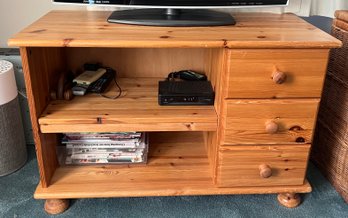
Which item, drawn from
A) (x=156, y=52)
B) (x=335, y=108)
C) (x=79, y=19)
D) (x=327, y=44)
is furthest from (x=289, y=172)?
(x=79, y=19)

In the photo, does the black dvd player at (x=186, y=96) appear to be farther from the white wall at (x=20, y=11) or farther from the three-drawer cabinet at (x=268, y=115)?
the white wall at (x=20, y=11)

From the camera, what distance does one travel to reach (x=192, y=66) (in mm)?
1384

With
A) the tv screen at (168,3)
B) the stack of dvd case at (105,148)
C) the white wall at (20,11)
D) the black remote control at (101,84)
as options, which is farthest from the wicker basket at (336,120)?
the white wall at (20,11)

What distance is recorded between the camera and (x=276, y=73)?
3.25 feet

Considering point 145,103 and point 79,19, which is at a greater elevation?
point 79,19

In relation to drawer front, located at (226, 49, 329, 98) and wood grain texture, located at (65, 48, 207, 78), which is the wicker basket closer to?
drawer front, located at (226, 49, 329, 98)

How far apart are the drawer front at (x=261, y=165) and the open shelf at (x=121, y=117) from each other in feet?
0.38

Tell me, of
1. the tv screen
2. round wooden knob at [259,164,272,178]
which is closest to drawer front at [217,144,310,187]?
round wooden knob at [259,164,272,178]

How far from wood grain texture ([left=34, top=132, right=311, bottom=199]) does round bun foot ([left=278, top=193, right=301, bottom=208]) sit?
0.04 meters

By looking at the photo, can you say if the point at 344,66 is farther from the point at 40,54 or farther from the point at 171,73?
the point at 40,54

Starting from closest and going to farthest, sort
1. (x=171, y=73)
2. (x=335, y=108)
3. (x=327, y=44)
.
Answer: (x=327, y=44), (x=335, y=108), (x=171, y=73)

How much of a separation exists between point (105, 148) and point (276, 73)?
62 cm

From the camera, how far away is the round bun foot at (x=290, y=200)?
1.20m

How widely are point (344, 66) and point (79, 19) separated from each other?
2.94 ft
